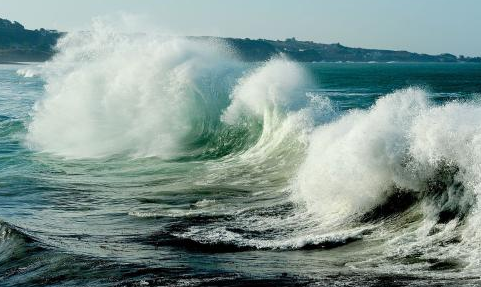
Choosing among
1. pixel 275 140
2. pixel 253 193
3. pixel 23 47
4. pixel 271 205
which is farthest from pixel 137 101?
pixel 23 47

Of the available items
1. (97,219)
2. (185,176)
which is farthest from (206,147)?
(97,219)

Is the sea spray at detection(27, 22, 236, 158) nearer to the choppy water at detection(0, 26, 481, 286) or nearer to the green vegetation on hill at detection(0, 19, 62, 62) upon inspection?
the choppy water at detection(0, 26, 481, 286)

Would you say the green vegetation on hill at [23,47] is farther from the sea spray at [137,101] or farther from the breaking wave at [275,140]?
the sea spray at [137,101]

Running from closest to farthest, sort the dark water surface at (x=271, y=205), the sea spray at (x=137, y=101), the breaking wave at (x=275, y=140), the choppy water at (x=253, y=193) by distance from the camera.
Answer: the dark water surface at (x=271, y=205), the choppy water at (x=253, y=193), the breaking wave at (x=275, y=140), the sea spray at (x=137, y=101)

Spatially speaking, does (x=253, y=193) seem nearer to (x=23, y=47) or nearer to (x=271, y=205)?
(x=271, y=205)

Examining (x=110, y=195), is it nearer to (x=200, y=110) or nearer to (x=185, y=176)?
(x=185, y=176)

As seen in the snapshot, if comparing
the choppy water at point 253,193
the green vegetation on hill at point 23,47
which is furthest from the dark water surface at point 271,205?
the green vegetation on hill at point 23,47

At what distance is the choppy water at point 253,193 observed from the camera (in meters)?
10.2

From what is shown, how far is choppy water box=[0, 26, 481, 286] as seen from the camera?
33.6 ft

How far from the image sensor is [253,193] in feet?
55.9

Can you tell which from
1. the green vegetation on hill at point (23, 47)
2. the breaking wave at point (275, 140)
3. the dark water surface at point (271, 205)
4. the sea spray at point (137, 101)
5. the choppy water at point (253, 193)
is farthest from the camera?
the green vegetation on hill at point (23, 47)

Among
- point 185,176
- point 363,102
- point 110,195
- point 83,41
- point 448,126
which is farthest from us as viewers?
point 363,102

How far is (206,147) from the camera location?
2594cm

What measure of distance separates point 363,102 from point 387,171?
115 ft
